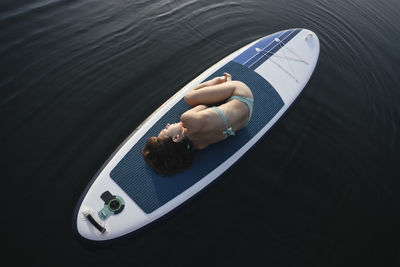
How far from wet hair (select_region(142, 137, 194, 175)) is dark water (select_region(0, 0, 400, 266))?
675 mm

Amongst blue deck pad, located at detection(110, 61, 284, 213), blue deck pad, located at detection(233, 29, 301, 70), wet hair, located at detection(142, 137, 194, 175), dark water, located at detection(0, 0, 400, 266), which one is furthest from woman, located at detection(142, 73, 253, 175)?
blue deck pad, located at detection(233, 29, 301, 70)

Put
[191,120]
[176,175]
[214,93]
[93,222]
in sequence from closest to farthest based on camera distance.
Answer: [93,222] < [191,120] < [176,175] < [214,93]

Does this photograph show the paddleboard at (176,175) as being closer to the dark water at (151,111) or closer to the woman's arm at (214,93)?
the dark water at (151,111)

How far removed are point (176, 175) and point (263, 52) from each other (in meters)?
4.20

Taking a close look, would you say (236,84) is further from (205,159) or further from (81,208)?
(81,208)

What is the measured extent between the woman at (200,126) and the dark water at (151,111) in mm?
809

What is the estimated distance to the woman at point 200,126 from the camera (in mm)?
4039

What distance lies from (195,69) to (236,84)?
7.06 ft

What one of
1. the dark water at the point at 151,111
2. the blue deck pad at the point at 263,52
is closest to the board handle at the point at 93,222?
the dark water at the point at 151,111

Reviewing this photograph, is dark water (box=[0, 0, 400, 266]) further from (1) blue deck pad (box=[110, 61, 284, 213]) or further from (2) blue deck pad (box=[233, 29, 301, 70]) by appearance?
(2) blue deck pad (box=[233, 29, 301, 70])

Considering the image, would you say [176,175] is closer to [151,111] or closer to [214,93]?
[214,93]

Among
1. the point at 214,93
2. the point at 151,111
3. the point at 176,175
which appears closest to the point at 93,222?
the point at 176,175

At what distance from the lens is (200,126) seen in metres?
4.09

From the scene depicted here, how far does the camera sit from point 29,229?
378cm
